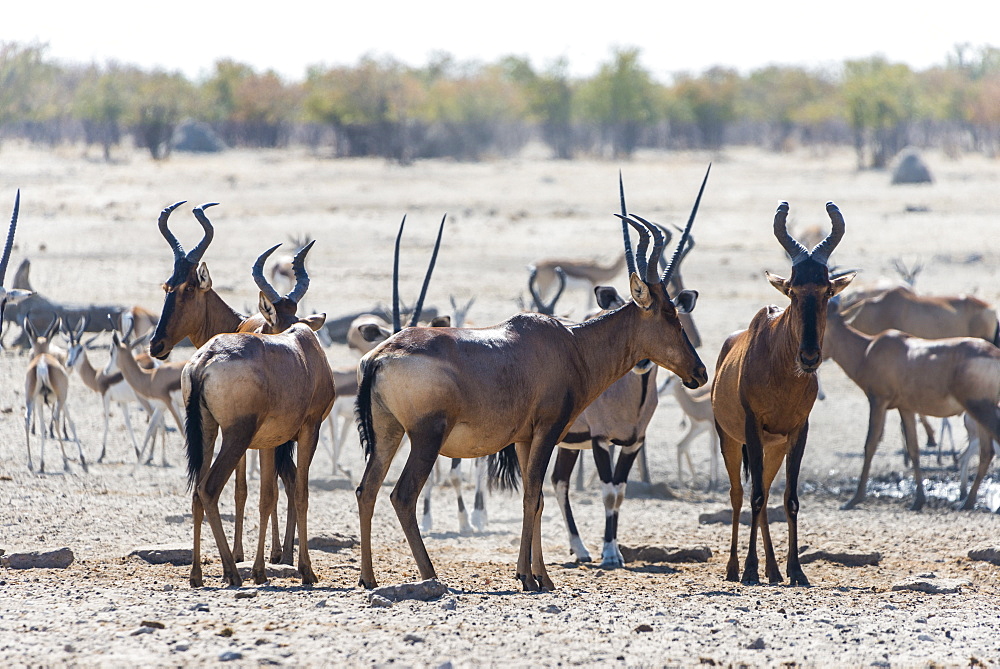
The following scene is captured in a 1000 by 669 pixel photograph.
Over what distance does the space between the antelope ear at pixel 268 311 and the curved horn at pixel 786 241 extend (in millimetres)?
3564

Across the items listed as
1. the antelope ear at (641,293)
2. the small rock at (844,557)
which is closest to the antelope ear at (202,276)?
the antelope ear at (641,293)

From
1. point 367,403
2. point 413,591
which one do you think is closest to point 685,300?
point 367,403

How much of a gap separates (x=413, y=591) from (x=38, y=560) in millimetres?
2943

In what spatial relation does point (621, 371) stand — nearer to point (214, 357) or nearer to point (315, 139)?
point (214, 357)

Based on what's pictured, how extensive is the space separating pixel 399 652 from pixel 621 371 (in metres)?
3.06

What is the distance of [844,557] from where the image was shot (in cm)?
1005

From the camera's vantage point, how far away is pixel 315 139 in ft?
202

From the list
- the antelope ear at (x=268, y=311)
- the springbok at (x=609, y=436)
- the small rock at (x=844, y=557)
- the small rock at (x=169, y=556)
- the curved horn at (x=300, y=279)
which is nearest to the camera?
the small rock at (x=169, y=556)

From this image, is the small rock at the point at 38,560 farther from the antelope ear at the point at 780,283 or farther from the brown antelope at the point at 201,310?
the antelope ear at the point at 780,283

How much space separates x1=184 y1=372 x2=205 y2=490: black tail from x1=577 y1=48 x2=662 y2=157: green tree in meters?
54.6

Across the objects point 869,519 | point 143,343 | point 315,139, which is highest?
point 315,139

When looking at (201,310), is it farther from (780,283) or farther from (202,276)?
(780,283)

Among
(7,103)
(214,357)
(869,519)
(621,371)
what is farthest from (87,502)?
(7,103)

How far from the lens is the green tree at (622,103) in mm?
63188
